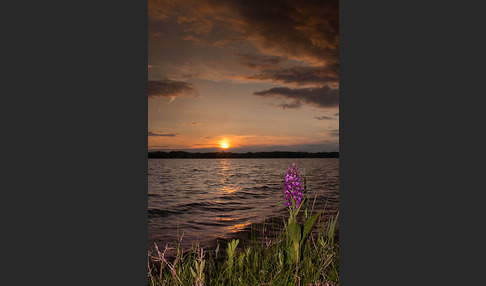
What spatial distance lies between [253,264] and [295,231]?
0.50 m

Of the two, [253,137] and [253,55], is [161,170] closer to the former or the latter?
[253,137]

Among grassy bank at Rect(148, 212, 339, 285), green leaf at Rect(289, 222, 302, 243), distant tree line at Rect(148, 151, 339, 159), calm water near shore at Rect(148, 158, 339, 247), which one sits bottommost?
grassy bank at Rect(148, 212, 339, 285)

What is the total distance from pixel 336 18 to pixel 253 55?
95 centimetres

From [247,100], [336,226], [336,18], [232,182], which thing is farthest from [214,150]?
[336,18]

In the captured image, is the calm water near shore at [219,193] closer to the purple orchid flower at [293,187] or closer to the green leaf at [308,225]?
the purple orchid flower at [293,187]

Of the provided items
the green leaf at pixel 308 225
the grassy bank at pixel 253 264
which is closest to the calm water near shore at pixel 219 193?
the grassy bank at pixel 253 264

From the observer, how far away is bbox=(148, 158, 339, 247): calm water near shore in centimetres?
340

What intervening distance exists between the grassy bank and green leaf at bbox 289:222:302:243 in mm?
202

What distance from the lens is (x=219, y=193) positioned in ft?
11.6

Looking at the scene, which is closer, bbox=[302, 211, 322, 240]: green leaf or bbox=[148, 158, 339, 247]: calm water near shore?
bbox=[302, 211, 322, 240]: green leaf

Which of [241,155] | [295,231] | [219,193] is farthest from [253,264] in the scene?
[241,155]

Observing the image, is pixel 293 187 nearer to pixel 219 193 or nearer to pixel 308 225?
pixel 308 225

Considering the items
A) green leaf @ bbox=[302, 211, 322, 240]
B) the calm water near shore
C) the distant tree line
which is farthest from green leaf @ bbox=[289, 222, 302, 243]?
the distant tree line

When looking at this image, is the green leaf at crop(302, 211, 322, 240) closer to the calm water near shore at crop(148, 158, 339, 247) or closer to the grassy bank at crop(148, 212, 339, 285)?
the grassy bank at crop(148, 212, 339, 285)
